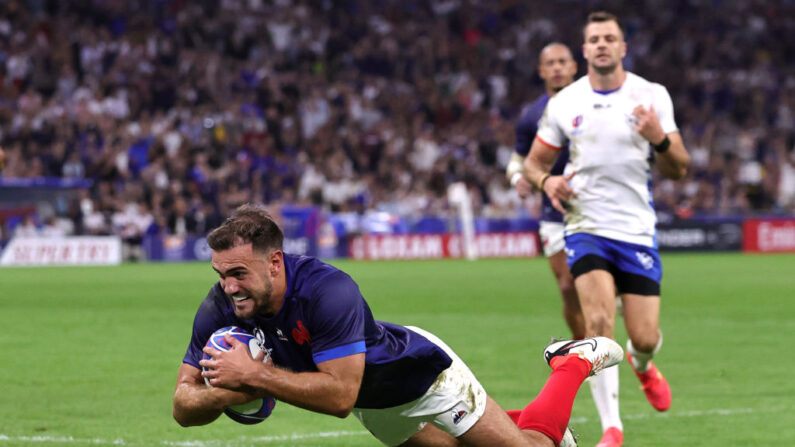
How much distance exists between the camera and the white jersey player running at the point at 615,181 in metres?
7.32

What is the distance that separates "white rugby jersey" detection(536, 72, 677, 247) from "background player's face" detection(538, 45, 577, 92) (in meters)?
1.14

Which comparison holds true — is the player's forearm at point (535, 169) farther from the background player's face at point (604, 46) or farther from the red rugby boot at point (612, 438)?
the red rugby boot at point (612, 438)

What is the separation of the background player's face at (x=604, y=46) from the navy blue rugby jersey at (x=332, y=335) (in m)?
2.91

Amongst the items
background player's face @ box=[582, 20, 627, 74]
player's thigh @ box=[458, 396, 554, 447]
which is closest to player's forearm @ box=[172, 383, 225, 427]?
player's thigh @ box=[458, 396, 554, 447]

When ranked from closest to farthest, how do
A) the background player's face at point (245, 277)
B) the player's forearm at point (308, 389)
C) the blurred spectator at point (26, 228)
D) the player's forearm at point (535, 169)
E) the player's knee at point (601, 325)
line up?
the player's forearm at point (308, 389) → the background player's face at point (245, 277) → the player's knee at point (601, 325) → the player's forearm at point (535, 169) → the blurred spectator at point (26, 228)

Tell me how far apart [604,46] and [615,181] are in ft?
2.80

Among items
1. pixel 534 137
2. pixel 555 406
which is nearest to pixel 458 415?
pixel 555 406

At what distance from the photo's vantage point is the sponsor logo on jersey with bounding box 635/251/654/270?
7.41m

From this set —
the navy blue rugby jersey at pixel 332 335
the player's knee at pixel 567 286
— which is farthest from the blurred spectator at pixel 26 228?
the navy blue rugby jersey at pixel 332 335

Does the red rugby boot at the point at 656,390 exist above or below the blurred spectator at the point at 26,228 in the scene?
above

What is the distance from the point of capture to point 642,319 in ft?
24.2

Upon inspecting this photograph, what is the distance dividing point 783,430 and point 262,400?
12.3ft

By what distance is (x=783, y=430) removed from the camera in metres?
7.09

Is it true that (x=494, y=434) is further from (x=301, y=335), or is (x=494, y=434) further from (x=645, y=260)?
(x=645, y=260)
